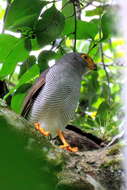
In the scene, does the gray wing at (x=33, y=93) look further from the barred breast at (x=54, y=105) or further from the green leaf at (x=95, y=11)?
the green leaf at (x=95, y=11)

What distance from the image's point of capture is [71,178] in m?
1.28

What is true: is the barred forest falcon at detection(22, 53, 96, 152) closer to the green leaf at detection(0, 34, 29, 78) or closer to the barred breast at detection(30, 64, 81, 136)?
the barred breast at detection(30, 64, 81, 136)

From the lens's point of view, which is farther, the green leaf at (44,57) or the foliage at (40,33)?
the green leaf at (44,57)

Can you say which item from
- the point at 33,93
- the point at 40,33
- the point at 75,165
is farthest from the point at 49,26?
the point at 75,165

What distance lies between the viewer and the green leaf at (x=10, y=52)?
2725 mm

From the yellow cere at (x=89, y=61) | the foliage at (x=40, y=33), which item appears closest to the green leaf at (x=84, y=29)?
the foliage at (x=40, y=33)

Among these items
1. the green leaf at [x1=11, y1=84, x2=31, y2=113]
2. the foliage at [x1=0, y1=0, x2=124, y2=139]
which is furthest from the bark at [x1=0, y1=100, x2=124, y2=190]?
the green leaf at [x1=11, y1=84, x2=31, y2=113]

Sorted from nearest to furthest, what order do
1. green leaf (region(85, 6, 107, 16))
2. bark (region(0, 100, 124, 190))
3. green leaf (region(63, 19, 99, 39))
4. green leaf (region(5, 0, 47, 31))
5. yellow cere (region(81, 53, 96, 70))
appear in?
bark (region(0, 100, 124, 190)), green leaf (region(5, 0, 47, 31)), green leaf (region(63, 19, 99, 39)), green leaf (region(85, 6, 107, 16)), yellow cere (region(81, 53, 96, 70))

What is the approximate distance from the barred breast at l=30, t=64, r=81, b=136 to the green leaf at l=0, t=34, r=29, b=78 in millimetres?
709

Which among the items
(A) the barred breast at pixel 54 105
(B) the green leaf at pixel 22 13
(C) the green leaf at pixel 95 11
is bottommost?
(A) the barred breast at pixel 54 105

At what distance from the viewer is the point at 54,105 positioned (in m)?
3.45

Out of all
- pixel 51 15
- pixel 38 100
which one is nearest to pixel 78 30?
pixel 51 15

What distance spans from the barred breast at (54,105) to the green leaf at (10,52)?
0.71m

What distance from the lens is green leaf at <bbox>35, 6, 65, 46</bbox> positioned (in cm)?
266
